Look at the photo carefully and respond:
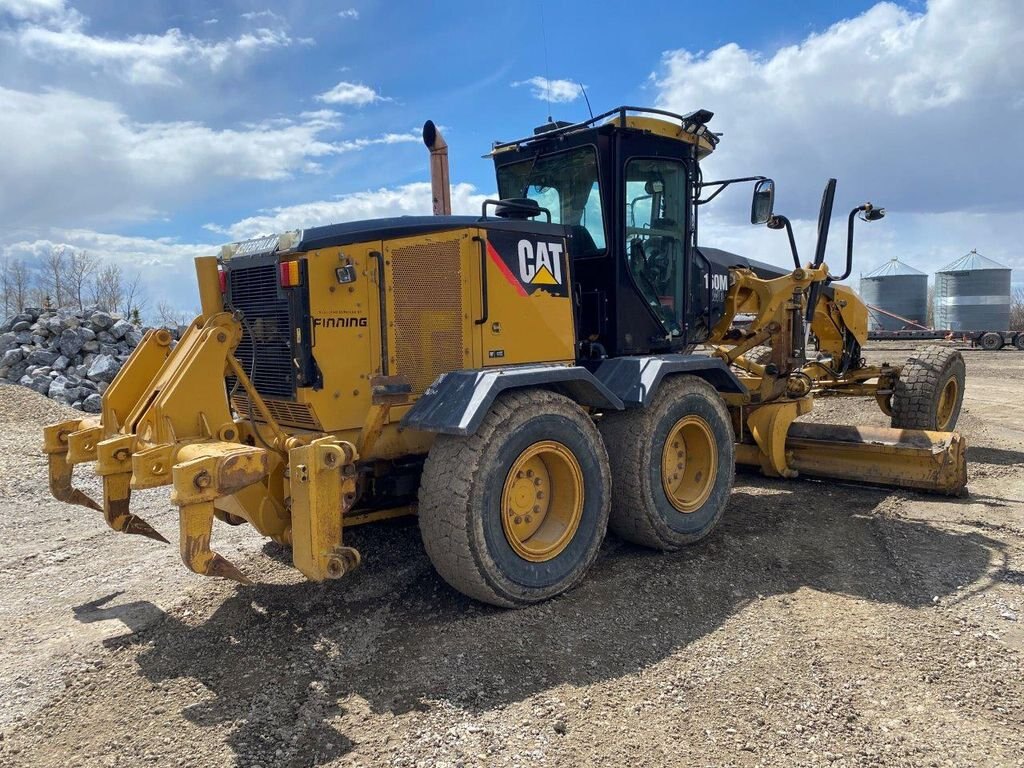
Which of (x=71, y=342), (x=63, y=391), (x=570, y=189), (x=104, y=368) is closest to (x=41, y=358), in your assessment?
(x=71, y=342)

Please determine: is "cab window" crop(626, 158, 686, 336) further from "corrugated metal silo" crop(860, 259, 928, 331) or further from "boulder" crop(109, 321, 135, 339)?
"corrugated metal silo" crop(860, 259, 928, 331)

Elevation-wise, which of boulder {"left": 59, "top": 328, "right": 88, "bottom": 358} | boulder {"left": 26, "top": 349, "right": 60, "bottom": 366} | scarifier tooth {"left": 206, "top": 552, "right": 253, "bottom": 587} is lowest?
scarifier tooth {"left": 206, "top": 552, "right": 253, "bottom": 587}

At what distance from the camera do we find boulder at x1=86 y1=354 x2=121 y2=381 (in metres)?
13.4

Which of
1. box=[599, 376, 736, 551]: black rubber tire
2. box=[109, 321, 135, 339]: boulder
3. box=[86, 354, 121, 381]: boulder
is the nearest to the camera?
box=[599, 376, 736, 551]: black rubber tire

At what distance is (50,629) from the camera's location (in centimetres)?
425

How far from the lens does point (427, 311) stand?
4.46 metres

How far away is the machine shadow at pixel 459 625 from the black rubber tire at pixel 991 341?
25341 millimetres

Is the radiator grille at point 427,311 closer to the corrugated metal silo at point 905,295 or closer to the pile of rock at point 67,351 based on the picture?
the pile of rock at point 67,351

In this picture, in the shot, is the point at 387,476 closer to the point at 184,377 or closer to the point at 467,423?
the point at 467,423

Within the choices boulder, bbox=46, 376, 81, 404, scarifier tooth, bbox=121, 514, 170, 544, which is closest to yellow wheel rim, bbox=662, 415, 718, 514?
scarifier tooth, bbox=121, 514, 170, 544

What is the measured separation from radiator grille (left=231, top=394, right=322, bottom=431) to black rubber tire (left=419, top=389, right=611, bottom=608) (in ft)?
2.31

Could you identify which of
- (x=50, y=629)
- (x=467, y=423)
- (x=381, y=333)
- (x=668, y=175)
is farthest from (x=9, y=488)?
(x=668, y=175)

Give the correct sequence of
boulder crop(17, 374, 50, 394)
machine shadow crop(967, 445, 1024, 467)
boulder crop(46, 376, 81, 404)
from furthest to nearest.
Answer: boulder crop(17, 374, 50, 394), boulder crop(46, 376, 81, 404), machine shadow crop(967, 445, 1024, 467)

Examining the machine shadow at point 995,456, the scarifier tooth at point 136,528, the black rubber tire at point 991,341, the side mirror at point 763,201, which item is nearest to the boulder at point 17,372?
the scarifier tooth at point 136,528
